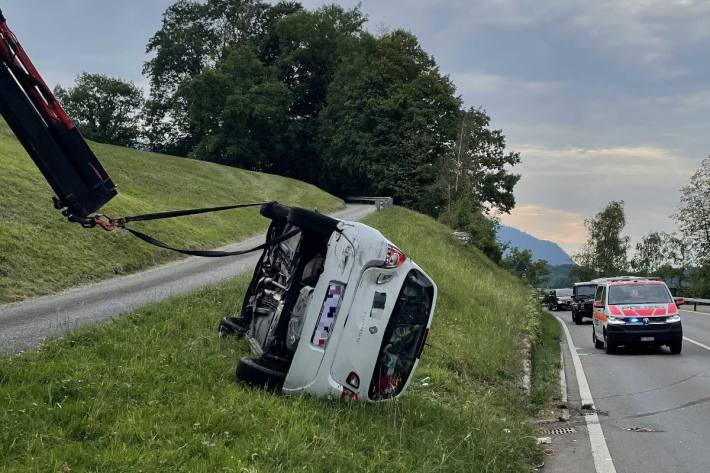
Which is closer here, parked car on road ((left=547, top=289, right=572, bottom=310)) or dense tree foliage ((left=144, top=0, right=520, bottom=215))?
parked car on road ((left=547, top=289, right=572, bottom=310))

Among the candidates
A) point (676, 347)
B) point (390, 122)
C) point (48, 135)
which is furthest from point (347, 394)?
point (390, 122)

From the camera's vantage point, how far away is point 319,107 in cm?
7825

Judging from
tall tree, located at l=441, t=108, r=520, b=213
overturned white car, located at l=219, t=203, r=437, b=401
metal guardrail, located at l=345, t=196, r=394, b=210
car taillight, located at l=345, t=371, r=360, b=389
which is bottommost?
car taillight, located at l=345, t=371, r=360, b=389

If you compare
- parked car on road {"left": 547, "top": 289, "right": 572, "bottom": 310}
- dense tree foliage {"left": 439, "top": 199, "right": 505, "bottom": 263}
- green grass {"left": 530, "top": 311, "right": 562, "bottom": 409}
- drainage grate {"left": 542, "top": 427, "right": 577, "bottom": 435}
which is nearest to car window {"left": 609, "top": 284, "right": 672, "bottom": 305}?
green grass {"left": 530, "top": 311, "right": 562, "bottom": 409}

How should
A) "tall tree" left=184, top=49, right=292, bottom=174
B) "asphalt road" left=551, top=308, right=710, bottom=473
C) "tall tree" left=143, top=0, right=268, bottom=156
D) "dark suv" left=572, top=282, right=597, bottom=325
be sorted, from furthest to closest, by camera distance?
1. "tall tree" left=143, top=0, right=268, bottom=156
2. "tall tree" left=184, top=49, right=292, bottom=174
3. "dark suv" left=572, top=282, right=597, bottom=325
4. "asphalt road" left=551, top=308, right=710, bottom=473

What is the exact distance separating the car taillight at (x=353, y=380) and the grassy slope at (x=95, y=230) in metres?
8.59

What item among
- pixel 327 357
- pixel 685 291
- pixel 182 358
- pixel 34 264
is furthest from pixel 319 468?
pixel 685 291

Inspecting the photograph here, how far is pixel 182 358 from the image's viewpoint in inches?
284

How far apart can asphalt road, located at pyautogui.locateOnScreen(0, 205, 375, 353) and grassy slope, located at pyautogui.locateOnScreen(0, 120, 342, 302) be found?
0.71 meters

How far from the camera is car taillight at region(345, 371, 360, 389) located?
6326mm

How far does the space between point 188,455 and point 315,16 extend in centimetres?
7830

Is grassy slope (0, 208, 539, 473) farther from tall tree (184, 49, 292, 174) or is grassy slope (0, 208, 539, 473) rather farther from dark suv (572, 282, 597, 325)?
tall tree (184, 49, 292, 174)

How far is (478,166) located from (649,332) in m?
35.3

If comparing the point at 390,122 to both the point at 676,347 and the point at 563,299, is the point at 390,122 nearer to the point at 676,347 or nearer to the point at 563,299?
the point at 563,299
